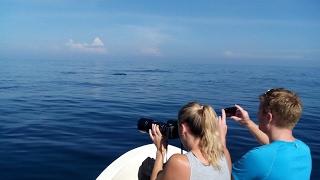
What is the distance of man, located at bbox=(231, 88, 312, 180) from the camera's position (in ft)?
11.7

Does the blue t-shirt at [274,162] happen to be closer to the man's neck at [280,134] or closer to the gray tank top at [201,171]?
the man's neck at [280,134]

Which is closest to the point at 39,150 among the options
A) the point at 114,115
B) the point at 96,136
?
the point at 96,136

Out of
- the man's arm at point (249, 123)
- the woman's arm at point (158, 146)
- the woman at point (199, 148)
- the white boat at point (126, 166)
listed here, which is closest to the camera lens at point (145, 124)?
the woman's arm at point (158, 146)

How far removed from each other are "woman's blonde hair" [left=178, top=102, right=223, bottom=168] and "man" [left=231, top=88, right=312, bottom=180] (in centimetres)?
24

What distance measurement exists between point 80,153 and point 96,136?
2040 mm

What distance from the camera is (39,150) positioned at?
1018 cm

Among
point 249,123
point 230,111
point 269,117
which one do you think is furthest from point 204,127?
point 249,123

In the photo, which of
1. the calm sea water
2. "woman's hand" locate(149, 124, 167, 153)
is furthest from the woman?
the calm sea water

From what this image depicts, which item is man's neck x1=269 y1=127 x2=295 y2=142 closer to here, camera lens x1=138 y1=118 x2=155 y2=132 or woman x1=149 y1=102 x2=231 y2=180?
woman x1=149 y1=102 x2=231 y2=180

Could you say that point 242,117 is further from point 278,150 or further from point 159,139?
point 278,150

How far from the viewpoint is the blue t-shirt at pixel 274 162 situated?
3568 millimetres

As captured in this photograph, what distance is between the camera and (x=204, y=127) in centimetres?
380

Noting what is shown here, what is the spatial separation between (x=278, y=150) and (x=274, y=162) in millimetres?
112

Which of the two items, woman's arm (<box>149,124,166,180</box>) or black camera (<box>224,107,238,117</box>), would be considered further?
black camera (<box>224,107,238,117</box>)
